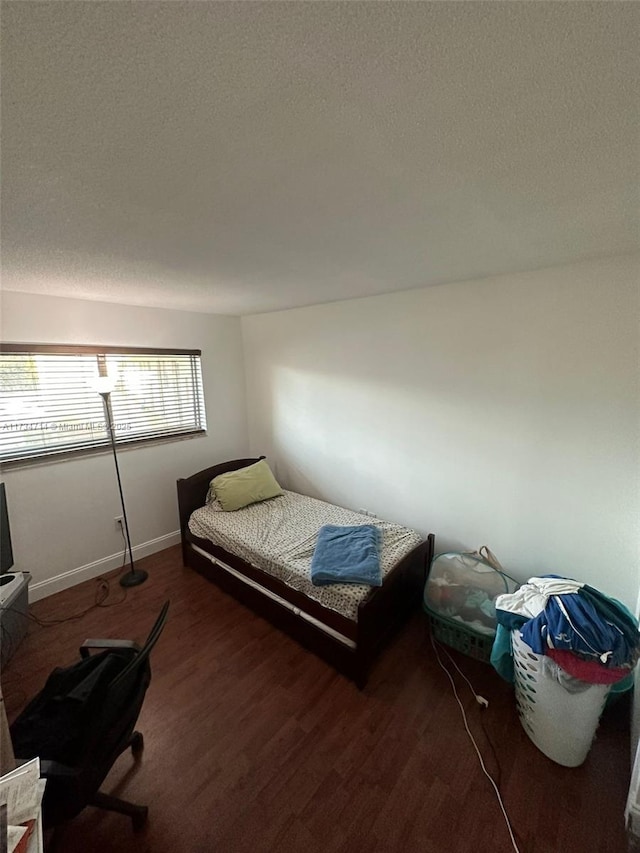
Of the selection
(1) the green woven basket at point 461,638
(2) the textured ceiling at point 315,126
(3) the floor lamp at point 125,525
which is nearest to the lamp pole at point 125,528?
(3) the floor lamp at point 125,525

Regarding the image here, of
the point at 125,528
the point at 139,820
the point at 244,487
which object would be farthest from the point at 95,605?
the point at 139,820

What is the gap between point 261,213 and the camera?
1197 mm

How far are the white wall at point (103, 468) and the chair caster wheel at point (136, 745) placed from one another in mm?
1622

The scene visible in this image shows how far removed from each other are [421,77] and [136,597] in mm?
3246

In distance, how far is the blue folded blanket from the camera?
1.88 m

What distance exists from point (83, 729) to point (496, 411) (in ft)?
8.45

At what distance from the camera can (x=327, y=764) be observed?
4.71ft

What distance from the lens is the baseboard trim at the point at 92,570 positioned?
2.48 metres

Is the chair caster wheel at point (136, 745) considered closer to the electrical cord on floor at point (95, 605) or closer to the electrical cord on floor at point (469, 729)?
the electrical cord on floor at point (95, 605)

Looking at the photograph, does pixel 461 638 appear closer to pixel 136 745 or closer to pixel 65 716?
pixel 136 745

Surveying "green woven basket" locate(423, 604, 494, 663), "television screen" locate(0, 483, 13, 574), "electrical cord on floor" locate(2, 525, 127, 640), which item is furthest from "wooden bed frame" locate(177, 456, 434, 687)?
"television screen" locate(0, 483, 13, 574)

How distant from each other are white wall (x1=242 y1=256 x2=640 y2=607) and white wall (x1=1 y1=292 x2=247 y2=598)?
94cm

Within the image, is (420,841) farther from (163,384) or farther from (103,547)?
(163,384)

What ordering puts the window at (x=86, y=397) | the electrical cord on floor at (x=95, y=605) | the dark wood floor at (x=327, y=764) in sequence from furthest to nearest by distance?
1. the window at (x=86, y=397)
2. the electrical cord on floor at (x=95, y=605)
3. the dark wood floor at (x=327, y=764)
